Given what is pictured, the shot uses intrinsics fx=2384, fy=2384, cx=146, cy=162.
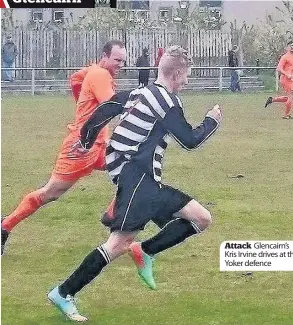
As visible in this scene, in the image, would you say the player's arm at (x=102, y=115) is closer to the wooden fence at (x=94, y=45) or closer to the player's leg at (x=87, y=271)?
the wooden fence at (x=94, y=45)

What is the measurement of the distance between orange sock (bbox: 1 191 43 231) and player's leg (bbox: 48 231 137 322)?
36 centimetres

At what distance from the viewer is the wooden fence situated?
1108cm

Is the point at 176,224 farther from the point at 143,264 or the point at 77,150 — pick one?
the point at 77,150

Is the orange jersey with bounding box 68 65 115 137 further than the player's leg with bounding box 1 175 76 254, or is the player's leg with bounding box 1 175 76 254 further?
the player's leg with bounding box 1 175 76 254

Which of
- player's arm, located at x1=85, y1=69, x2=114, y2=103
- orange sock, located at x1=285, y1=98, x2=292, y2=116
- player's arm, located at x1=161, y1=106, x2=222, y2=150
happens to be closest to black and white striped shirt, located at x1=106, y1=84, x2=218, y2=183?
player's arm, located at x1=161, y1=106, x2=222, y2=150

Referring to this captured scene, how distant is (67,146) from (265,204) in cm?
98

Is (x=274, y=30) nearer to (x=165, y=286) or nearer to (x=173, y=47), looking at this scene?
(x=173, y=47)

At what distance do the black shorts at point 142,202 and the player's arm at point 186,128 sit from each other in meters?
0.23

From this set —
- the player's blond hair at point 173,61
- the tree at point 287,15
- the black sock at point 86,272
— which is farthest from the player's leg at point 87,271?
the tree at point 287,15

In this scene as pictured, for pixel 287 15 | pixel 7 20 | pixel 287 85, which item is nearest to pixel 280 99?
pixel 287 85

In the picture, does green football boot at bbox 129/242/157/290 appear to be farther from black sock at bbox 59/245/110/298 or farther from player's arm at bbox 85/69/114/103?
player's arm at bbox 85/69/114/103

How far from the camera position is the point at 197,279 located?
1111 centimetres

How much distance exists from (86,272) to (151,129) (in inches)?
28.7

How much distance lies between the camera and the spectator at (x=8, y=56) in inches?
436
